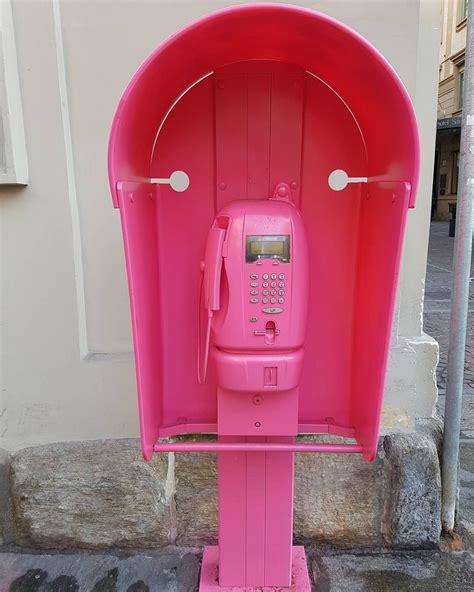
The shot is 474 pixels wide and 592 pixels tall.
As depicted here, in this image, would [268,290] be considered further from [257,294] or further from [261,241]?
[261,241]

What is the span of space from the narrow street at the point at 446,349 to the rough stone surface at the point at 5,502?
Answer: 2051mm

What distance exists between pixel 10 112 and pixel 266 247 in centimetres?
122

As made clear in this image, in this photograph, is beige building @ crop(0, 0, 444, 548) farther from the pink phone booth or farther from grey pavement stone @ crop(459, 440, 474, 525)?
the pink phone booth

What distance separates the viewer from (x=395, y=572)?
2102 millimetres

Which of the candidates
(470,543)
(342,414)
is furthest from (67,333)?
(470,543)

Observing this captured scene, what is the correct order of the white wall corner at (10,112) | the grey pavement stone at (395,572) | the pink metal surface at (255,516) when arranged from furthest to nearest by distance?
the grey pavement stone at (395,572) → the white wall corner at (10,112) → the pink metal surface at (255,516)

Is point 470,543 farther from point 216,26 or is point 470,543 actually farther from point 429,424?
point 216,26

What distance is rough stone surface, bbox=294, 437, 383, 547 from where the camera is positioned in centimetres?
219

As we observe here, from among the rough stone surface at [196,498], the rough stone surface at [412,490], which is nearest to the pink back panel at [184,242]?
the rough stone surface at [196,498]

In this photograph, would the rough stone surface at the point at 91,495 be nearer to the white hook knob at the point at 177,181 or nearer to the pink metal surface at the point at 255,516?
A: the pink metal surface at the point at 255,516

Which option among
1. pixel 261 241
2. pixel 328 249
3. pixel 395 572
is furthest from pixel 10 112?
pixel 395 572

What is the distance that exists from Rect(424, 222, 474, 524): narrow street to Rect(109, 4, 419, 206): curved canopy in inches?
69.1

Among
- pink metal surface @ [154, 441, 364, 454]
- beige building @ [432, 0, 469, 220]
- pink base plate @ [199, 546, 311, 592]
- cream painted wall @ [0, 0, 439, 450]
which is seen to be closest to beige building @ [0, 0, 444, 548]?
cream painted wall @ [0, 0, 439, 450]

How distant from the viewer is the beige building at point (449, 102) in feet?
55.1
